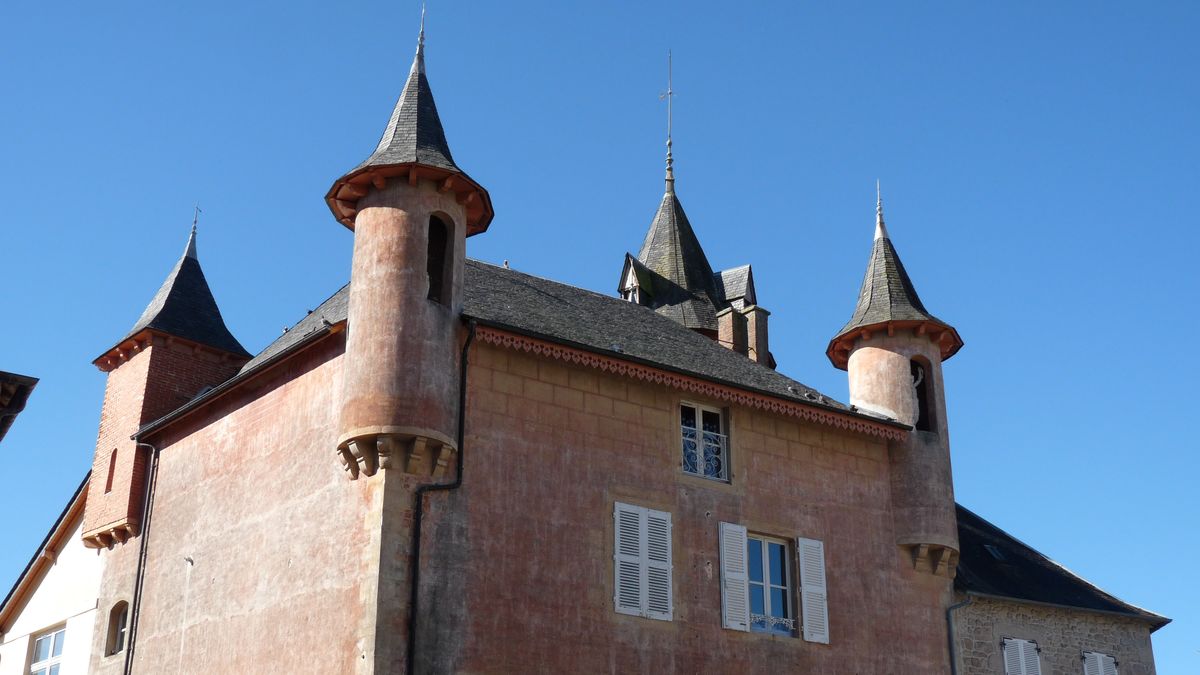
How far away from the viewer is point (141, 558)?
2402cm

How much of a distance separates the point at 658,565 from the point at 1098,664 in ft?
34.1

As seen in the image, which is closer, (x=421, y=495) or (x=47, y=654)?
(x=421, y=495)

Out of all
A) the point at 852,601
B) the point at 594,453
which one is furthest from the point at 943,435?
the point at 594,453

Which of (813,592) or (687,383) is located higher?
(687,383)

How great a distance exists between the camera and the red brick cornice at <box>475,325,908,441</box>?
20547 millimetres

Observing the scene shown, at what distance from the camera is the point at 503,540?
19.6 metres

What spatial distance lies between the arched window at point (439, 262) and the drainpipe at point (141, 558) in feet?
24.0

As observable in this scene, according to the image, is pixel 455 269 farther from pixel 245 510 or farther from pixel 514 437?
pixel 245 510

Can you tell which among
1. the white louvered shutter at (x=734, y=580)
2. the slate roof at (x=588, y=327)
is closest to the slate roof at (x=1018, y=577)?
the slate roof at (x=588, y=327)

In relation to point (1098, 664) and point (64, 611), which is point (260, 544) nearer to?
point (64, 611)

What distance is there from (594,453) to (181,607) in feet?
24.3

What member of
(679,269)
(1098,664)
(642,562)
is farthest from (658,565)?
(679,269)

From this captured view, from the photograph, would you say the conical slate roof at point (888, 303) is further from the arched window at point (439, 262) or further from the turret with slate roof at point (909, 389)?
the arched window at point (439, 262)

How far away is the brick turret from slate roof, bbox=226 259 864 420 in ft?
4.63
